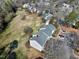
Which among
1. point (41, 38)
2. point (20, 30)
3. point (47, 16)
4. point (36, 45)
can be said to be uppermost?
point (41, 38)

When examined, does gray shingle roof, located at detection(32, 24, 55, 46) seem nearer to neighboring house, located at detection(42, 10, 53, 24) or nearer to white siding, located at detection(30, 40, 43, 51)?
white siding, located at detection(30, 40, 43, 51)

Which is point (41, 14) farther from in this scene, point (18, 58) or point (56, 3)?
point (18, 58)

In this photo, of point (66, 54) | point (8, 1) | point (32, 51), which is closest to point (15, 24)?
point (8, 1)

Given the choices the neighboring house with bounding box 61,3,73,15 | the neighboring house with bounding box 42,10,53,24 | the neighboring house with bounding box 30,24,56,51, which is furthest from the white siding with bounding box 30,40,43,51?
the neighboring house with bounding box 61,3,73,15

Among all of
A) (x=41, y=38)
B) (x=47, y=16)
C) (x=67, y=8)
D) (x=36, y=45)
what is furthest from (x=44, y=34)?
(x=67, y=8)

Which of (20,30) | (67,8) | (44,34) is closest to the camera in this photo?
(44,34)

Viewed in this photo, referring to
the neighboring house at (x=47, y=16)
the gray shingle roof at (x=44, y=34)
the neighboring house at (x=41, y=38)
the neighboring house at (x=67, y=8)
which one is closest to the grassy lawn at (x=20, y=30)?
the neighboring house at (x=47, y=16)

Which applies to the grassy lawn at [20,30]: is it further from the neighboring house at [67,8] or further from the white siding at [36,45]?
the neighboring house at [67,8]

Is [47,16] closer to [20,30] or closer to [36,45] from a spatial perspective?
[20,30]
